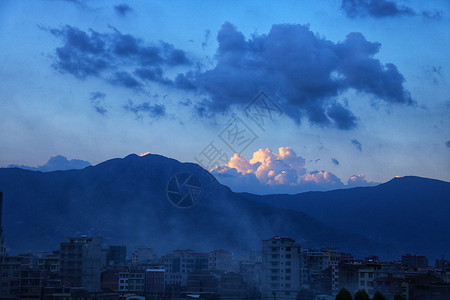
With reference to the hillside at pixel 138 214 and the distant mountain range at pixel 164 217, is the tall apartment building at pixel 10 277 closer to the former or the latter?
the distant mountain range at pixel 164 217

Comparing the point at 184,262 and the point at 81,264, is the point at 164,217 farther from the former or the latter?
the point at 81,264

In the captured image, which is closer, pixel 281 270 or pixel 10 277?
pixel 10 277

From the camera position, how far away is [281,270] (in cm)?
4225

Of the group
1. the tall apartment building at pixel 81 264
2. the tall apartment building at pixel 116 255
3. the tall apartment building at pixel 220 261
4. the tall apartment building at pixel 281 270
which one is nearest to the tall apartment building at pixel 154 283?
the tall apartment building at pixel 81 264

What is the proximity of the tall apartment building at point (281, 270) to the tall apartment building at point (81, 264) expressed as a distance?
15.2 meters

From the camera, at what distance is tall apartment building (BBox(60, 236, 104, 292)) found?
4625cm

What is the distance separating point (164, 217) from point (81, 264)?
94.8m

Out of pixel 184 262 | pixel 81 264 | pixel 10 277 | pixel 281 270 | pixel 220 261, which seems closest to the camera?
pixel 10 277

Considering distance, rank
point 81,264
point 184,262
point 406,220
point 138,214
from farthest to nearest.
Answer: point 406,220, point 138,214, point 184,262, point 81,264

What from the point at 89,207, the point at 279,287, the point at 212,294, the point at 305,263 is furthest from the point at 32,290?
the point at 89,207

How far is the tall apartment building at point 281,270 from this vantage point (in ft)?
138

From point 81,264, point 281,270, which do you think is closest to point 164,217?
point 81,264

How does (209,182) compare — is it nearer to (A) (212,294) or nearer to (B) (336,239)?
(B) (336,239)

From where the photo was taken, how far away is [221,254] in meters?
64.1
